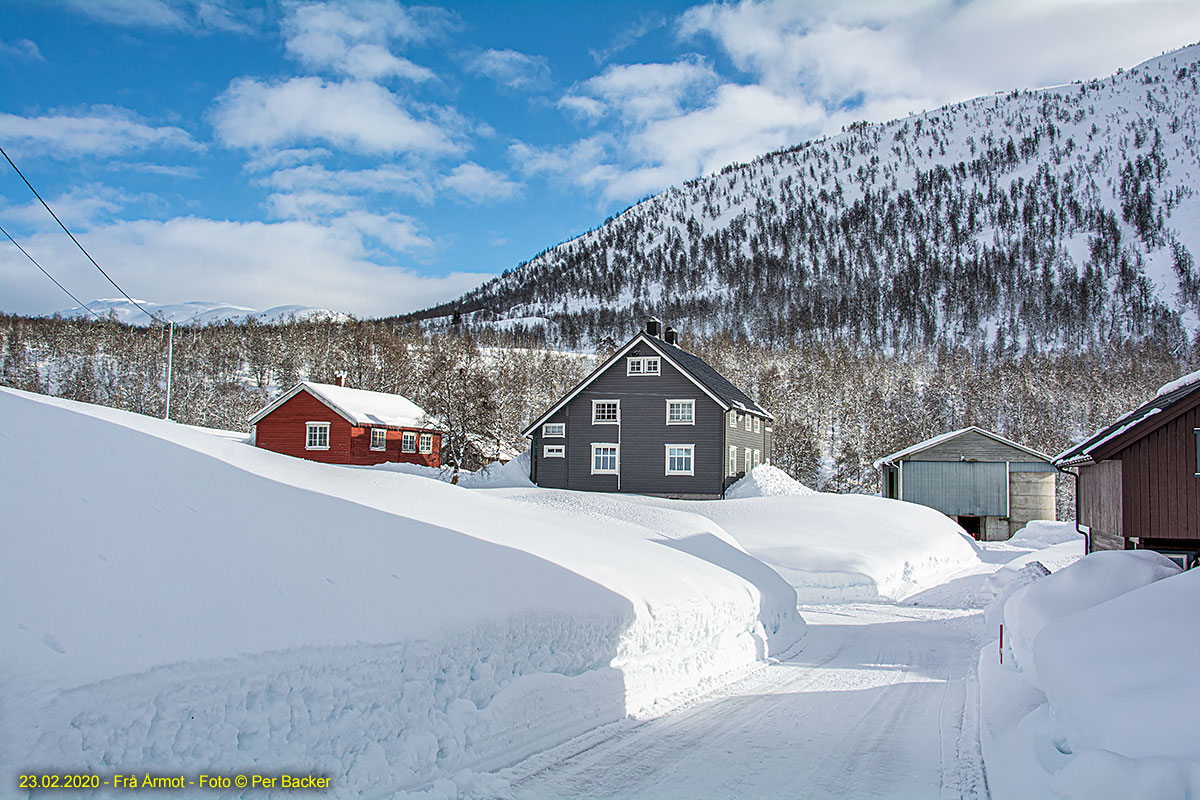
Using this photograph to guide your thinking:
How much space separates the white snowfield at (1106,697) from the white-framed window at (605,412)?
112ft

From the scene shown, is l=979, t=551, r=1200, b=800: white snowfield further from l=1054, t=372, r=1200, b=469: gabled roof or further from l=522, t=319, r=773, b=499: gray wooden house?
l=522, t=319, r=773, b=499: gray wooden house

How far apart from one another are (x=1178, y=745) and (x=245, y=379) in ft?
330

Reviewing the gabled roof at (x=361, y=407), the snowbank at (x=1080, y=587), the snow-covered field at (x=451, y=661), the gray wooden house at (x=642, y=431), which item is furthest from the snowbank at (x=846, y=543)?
the gabled roof at (x=361, y=407)

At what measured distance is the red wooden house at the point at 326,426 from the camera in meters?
48.0

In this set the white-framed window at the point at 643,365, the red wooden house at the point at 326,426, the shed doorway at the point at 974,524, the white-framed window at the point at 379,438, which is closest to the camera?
the white-framed window at the point at 643,365

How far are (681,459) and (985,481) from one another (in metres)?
18.5

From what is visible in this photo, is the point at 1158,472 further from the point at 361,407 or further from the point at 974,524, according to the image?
the point at 361,407

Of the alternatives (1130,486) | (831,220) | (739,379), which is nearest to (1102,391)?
(739,379)

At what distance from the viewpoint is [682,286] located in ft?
556

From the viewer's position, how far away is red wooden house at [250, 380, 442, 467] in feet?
157

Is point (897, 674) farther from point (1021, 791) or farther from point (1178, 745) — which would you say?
point (1178, 745)

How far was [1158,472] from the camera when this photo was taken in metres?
18.8

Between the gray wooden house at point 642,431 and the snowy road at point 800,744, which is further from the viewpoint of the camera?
the gray wooden house at point 642,431

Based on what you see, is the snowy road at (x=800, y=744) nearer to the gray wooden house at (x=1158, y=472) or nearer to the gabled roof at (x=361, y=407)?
the gray wooden house at (x=1158, y=472)
